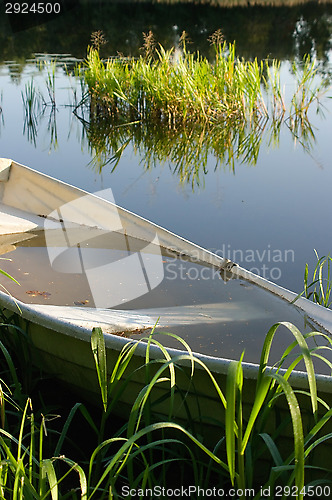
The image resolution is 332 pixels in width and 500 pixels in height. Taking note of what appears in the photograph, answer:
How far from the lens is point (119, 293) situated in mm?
3428

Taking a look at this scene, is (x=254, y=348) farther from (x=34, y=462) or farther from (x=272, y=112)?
(x=272, y=112)

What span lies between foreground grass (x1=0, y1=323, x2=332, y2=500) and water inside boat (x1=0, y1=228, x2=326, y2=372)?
0.62m

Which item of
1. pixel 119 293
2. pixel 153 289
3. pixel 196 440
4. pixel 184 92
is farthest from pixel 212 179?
pixel 196 440

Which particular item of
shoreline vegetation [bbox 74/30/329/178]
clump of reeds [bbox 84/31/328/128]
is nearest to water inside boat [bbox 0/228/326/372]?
shoreline vegetation [bbox 74/30/329/178]

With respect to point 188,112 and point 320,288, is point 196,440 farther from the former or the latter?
point 188,112

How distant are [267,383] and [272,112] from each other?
6626 mm

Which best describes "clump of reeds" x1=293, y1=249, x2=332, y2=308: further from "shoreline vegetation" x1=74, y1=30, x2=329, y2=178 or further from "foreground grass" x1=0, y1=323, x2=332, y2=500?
"shoreline vegetation" x1=74, y1=30, x2=329, y2=178

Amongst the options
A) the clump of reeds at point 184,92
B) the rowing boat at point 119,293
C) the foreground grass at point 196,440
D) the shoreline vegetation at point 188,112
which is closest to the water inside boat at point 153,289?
the rowing boat at point 119,293

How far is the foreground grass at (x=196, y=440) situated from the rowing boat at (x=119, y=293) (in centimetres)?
8

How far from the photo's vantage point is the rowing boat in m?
2.45

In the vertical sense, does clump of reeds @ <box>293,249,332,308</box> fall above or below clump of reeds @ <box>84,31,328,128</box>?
below

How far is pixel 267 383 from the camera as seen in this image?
1.68 m

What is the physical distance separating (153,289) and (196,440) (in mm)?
1807

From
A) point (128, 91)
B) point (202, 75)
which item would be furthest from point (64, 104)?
point (202, 75)
